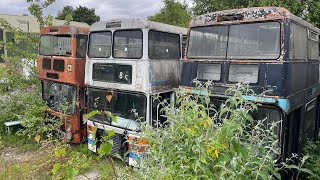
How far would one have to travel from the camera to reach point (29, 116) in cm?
861

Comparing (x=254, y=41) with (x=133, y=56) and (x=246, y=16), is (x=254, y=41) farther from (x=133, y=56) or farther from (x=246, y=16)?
(x=133, y=56)

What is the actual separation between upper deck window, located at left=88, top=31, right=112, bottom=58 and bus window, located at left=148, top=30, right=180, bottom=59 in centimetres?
116

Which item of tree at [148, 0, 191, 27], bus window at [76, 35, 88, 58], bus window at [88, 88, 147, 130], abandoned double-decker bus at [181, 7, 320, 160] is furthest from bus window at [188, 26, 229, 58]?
tree at [148, 0, 191, 27]

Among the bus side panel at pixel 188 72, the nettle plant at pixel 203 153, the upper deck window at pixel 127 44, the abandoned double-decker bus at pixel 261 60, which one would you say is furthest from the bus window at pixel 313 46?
the nettle plant at pixel 203 153

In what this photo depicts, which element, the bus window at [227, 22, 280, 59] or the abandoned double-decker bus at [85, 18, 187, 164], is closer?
the bus window at [227, 22, 280, 59]

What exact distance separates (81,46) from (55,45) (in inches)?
39.5

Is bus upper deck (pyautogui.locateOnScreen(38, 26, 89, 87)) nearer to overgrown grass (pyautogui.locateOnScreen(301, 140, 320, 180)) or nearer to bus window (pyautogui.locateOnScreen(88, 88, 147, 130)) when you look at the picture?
bus window (pyautogui.locateOnScreen(88, 88, 147, 130))

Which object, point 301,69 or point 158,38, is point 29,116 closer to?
point 158,38

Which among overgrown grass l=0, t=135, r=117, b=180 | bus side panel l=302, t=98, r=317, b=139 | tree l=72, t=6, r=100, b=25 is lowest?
overgrown grass l=0, t=135, r=117, b=180

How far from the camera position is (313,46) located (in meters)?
7.26

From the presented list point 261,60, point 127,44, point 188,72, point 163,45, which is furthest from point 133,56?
point 261,60

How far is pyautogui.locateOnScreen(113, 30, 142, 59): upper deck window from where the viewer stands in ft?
21.8

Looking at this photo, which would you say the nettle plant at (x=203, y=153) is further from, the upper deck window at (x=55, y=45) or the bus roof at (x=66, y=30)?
the upper deck window at (x=55, y=45)

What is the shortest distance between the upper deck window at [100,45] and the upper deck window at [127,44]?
0.77 feet
